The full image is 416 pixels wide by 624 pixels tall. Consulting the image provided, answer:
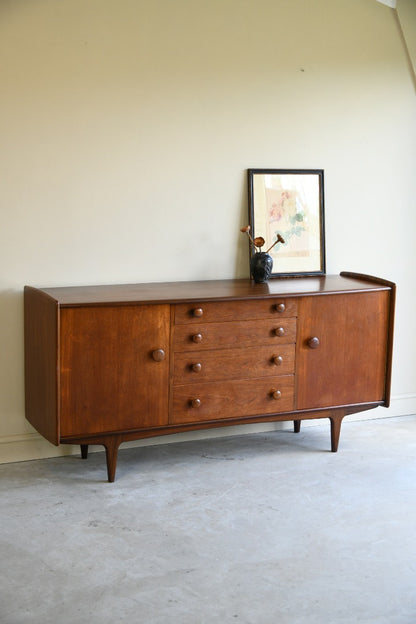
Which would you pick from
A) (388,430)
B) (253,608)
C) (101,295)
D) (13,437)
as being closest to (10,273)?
(101,295)

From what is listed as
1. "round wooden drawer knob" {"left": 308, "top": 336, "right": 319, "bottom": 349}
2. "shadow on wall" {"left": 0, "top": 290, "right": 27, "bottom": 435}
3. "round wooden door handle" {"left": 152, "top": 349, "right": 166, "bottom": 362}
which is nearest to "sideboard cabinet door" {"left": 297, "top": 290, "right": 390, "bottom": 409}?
"round wooden drawer knob" {"left": 308, "top": 336, "right": 319, "bottom": 349}

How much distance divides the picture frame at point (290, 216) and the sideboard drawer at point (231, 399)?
0.70 metres

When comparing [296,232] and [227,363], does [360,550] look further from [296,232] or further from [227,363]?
[296,232]

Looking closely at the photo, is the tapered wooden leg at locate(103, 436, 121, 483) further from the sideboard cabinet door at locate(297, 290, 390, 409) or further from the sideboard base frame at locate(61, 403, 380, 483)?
the sideboard cabinet door at locate(297, 290, 390, 409)

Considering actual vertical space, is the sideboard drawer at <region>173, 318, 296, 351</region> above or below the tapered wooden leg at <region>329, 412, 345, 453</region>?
above

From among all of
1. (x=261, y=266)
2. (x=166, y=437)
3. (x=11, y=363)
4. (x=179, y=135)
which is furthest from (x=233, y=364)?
(x=179, y=135)

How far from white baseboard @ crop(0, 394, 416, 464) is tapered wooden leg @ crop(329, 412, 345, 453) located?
43 centimetres

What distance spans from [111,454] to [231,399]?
0.62 meters

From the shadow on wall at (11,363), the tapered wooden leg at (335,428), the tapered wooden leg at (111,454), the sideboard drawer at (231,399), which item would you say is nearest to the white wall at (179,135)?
the shadow on wall at (11,363)

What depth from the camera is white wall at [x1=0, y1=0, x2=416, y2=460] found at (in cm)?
374

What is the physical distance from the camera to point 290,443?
4.23m

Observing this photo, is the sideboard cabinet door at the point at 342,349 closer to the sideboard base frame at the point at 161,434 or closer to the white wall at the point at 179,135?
the sideboard base frame at the point at 161,434

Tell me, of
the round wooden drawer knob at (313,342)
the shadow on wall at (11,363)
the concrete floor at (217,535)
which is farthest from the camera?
the round wooden drawer knob at (313,342)

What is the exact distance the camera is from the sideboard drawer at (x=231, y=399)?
12.1 ft
